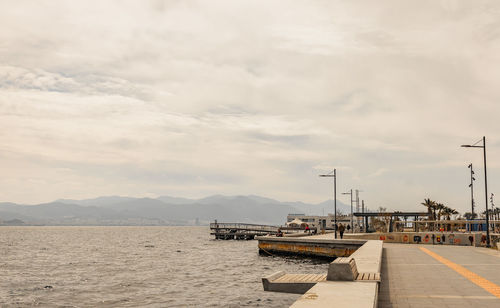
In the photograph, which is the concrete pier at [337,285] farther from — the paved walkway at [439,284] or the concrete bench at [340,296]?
the paved walkway at [439,284]

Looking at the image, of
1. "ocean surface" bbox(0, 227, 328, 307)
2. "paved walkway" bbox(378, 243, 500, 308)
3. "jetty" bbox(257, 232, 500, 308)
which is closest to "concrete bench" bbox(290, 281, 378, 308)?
"jetty" bbox(257, 232, 500, 308)

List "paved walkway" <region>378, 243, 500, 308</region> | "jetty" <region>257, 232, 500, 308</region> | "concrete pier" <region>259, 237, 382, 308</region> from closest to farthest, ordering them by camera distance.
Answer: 1. "concrete pier" <region>259, 237, 382, 308</region>
2. "jetty" <region>257, 232, 500, 308</region>
3. "paved walkway" <region>378, 243, 500, 308</region>

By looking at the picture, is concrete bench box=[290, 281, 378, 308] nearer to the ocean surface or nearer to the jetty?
the jetty

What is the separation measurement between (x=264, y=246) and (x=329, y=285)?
43683 millimetres

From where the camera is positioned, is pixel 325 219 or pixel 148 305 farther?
pixel 325 219

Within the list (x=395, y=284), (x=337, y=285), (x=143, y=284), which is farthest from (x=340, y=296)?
(x=143, y=284)

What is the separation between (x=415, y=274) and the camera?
18.6m

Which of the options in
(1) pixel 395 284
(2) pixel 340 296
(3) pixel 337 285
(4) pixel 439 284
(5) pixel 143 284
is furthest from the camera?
(5) pixel 143 284

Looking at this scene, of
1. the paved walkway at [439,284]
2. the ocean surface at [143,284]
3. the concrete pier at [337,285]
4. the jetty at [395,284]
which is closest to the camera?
the concrete pier at [337,285]

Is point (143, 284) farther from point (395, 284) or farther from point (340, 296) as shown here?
point (340, 296)

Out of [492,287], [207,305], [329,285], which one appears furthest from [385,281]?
[207,305]

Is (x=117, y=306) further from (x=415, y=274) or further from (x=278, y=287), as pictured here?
(x=415, y=274)

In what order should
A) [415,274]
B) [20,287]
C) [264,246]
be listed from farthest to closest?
[264,246] < [20,287] < [415,274]

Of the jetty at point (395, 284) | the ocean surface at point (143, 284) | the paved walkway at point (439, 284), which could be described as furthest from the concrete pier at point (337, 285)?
the ocean surface at point (143, 284)
